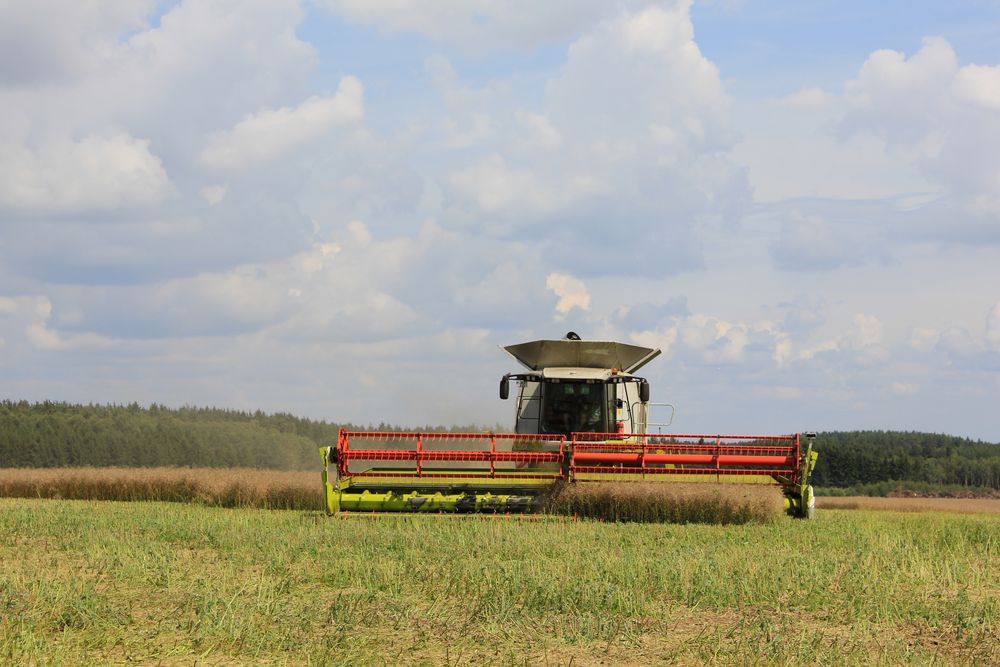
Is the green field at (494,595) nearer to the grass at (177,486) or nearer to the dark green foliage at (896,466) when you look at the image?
the grass at (177,486)

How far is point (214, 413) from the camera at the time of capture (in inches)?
2566

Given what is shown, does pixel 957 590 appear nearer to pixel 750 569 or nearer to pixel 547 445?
pixel 750 569

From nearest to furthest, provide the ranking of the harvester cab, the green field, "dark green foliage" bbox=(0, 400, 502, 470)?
the green field, the harvester cab, "dark green foliage" bbox=(0, 400, 502, 470)

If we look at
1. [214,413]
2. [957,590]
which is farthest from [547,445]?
[214,413]

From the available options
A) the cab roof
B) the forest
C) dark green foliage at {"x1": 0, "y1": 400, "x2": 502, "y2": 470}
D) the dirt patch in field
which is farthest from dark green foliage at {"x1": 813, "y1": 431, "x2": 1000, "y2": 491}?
the cab roof

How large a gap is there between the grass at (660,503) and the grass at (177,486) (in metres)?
5.90

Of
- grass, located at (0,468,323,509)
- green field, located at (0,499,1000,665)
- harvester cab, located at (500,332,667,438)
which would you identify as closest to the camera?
green field, located at (0,499,1000,665)

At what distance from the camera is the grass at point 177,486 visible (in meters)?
20.0

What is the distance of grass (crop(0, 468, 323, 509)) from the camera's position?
20031 millimetres

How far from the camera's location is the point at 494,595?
8859mm

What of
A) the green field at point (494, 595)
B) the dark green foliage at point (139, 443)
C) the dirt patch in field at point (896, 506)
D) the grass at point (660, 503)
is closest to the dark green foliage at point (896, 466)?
the dirt patch in field at point (896, 506)

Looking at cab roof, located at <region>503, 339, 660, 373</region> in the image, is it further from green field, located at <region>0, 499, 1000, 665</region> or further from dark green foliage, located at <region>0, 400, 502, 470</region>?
dark green foliage, located at <region>0, 400, 502, 470</region>

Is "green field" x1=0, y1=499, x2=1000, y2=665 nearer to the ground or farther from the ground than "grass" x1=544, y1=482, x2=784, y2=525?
nearer to the ground

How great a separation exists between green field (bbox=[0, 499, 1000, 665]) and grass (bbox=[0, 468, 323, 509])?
6.15 metres
